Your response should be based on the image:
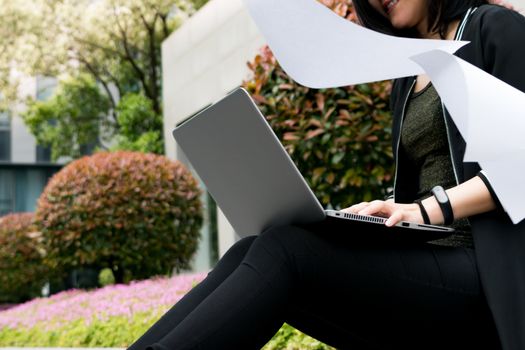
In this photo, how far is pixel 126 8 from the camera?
17.0m

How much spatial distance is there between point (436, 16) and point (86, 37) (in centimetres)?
1679

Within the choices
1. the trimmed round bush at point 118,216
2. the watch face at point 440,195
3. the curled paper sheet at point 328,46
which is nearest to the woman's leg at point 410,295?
the watch face at point 440,195

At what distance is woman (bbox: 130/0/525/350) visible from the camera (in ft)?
4.91

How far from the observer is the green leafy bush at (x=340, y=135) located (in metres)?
4.43

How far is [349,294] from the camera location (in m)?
1.57

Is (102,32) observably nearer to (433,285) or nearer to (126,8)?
(126,8)

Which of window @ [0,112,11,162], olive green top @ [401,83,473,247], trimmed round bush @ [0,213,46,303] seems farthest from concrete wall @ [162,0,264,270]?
window @ [0,112,11,162]

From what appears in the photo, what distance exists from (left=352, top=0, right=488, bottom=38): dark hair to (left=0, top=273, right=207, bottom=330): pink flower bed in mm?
3821

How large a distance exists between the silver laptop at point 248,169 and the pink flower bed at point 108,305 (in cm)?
401

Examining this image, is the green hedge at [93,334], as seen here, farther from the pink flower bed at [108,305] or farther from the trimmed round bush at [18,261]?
the trimmed round bush at [18,261]

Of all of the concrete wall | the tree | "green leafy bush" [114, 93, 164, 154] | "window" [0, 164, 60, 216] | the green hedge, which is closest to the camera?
the green hedge

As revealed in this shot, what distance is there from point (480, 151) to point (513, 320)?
14.8 inches

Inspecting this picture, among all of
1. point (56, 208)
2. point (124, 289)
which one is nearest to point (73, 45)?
point (56, 208)

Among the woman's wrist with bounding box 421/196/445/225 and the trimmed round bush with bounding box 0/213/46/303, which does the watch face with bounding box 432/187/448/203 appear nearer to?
the woman's wrist with bounding box 421/196/445/225
